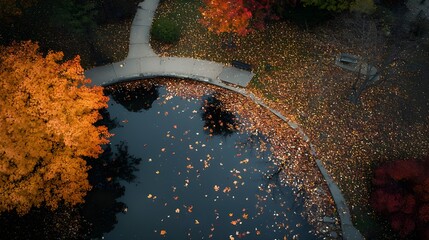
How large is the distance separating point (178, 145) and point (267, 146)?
4.84m

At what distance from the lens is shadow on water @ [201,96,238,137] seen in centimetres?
2162

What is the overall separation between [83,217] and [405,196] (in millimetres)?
14634

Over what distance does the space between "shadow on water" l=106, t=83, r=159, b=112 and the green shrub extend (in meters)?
3.51

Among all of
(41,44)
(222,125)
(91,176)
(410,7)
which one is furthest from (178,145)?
(410,7)

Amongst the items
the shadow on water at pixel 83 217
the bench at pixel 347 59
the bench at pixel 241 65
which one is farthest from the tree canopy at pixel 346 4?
the shadow on water at pixel 83 217

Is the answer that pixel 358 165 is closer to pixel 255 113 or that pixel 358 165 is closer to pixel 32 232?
pixel 255 113

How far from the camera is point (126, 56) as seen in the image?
24.5 m

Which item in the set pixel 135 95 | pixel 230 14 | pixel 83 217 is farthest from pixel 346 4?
pixel 83 217

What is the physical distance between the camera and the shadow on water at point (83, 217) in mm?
17531

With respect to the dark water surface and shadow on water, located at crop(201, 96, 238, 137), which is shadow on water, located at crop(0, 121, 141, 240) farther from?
shadow on water, located at crop(201, 96, 238, 137)

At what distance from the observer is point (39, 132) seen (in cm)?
1527

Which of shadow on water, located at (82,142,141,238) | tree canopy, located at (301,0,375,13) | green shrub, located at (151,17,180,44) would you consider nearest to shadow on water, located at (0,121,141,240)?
shadow on water, located at (82,142,141,238)

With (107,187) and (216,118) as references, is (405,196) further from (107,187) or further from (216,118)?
(107,187)

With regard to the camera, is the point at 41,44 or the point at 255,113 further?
the point at 41,44
